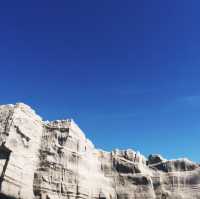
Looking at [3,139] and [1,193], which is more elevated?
[3,139]

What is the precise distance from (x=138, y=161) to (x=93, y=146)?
5.94 metres

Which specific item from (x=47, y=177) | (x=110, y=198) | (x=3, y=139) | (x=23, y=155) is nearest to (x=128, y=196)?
(x=110, y=198)

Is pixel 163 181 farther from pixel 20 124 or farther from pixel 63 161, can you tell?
pixel 20 124

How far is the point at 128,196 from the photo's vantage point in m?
40.2

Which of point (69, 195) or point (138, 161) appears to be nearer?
point (69, 195)

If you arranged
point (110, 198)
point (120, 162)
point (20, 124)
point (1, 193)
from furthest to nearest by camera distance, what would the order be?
point (120, 162) → point (110, 198) → point (20, 124) → point (1, 193)

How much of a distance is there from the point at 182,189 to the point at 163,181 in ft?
8.12

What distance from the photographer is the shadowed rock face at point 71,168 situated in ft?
105

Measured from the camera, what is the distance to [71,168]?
36.5 m

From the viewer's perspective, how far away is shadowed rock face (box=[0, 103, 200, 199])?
32.1m

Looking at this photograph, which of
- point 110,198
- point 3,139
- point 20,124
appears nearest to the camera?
point 3,139

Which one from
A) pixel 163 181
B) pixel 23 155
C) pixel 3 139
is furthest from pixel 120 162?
pixel 3 139

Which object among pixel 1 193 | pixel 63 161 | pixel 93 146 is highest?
pixel 93 146

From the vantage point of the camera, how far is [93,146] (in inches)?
1687
